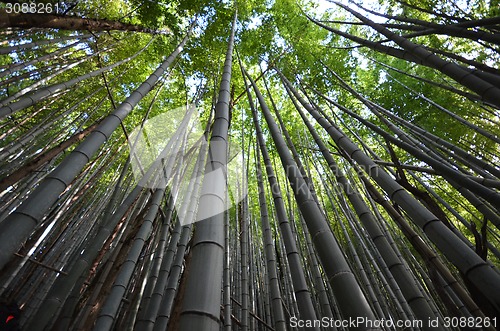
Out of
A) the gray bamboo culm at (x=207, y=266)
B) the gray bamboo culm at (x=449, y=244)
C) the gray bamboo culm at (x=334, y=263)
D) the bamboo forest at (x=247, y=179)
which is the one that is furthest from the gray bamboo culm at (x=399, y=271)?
the gray bamboo culm at (x=207, y=266)

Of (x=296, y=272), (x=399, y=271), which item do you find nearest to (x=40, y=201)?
(x=296, y=272)

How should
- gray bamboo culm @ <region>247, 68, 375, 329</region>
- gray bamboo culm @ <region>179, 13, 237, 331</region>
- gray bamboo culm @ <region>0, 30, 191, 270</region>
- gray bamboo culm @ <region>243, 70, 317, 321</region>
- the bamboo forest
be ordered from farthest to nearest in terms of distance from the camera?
1. gray bamboo culm @ <region>243, 70, 317, 321</region>
2. the bamboo forest
3. gray bamboo culm @ <region>0, 30, 191, 270</region>
4. gray bamboo culm @ <region>247, 68, 375, 329</region>
5. gray bamboo culm @ <region>179, 13, 237, 331</region>

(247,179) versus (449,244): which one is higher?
(247,179)

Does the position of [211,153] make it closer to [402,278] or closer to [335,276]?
[335,276]

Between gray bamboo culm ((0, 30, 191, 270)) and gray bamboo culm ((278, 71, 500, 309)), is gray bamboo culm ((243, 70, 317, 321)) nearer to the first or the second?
gray bamboo culm ((278, 71, 500, 309))

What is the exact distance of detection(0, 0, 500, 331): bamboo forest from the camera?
124 centimetres

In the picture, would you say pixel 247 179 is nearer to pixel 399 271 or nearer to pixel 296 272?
pixel 296 272

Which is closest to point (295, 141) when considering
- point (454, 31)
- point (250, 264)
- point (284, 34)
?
point (284, 34)

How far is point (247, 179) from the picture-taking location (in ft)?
12.8

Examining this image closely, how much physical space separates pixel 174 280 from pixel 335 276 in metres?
1.46

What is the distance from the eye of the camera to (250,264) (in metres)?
4.27

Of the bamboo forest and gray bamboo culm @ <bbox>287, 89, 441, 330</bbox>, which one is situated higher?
the bamboo forest

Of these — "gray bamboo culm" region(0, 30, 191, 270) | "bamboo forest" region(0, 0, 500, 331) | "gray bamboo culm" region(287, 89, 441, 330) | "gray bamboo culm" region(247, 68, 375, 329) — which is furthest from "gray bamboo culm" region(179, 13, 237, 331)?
"gray bamboo culm" region(287, 89, 441, 330)

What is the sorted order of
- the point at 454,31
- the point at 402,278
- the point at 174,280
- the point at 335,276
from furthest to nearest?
the point at 174,280
the point at 454,31
the point at 402,278
the point at 335,276
